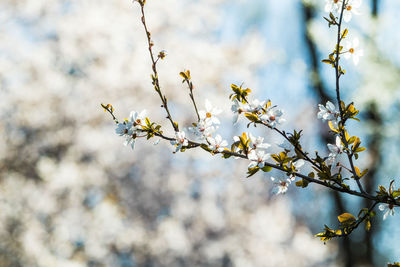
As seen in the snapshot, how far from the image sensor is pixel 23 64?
6.75 metres

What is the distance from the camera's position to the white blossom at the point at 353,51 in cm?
117

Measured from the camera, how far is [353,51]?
46.2 inches

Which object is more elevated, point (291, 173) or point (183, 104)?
point (183, 104)

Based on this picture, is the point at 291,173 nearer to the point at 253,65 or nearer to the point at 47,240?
the point at 47,240

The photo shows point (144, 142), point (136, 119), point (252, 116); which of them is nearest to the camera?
point (252, 116)

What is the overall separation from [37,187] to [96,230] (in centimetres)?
133

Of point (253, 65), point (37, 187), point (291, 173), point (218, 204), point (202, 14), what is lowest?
point (291, 173)

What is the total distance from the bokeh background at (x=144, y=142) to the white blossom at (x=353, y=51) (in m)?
3.10

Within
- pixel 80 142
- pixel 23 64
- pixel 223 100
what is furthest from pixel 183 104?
pixel 23 64

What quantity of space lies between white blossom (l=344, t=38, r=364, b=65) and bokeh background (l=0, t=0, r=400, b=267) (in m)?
3.10

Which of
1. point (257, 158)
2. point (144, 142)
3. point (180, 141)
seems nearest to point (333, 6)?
point (257, 158)

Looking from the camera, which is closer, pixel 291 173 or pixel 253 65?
pixel 291 173

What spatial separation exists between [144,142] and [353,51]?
7509 mm

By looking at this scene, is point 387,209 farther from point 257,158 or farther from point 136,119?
point 136,119
